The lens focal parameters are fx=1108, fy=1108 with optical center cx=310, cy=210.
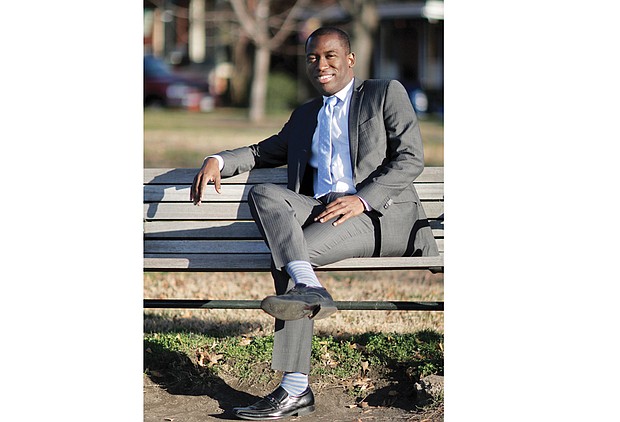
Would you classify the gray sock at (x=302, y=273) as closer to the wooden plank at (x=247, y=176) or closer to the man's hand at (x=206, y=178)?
the man's hand at (x=206, y=178)

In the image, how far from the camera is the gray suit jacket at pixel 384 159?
4891 millimetres

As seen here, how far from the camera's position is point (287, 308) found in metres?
4.12

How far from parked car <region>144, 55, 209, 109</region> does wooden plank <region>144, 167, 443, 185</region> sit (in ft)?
82.3

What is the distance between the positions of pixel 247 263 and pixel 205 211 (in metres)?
0.60

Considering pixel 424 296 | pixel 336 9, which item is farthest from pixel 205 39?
pixel 424 296

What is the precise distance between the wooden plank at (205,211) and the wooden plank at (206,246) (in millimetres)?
121

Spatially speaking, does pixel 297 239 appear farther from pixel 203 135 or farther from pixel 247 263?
pixel 203 135

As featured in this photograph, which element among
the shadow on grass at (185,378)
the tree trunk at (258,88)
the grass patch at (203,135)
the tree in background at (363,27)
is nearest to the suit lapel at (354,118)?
the shadow on grass at (185,378)

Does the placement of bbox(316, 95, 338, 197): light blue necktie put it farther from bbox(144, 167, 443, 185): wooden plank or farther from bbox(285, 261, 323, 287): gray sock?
bbox(285, 261, 323, 287): gray sock

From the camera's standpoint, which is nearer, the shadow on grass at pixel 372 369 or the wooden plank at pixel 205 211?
the shadow on grass at pixel 372 369

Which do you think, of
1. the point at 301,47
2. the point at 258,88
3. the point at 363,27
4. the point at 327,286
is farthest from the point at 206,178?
the point at 301,47

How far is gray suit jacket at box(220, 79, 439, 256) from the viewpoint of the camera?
4891 millimetres

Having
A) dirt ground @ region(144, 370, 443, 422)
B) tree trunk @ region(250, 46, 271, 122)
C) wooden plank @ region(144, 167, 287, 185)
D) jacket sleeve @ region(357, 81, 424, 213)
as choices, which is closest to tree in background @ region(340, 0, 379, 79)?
tree trunk @ region(250, 46, 271, 122)

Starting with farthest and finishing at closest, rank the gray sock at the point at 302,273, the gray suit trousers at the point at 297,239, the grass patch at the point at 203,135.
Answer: the grass patch at the point at 203,135 < the gray suit trousers at the point at 297,239 < the gray sock at the point at 302,273
